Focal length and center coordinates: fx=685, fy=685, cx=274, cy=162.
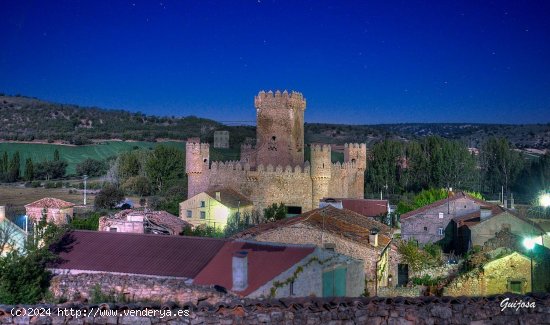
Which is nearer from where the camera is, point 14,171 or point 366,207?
point 366,207

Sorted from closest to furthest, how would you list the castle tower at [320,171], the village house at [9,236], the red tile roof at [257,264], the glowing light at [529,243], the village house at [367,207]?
the red tile roof at [257,264] < the village house at [9,236] < the glowing light at [529,243] < the village house at [367,207] < the castle tower at [320,171]

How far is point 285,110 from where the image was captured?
130ft

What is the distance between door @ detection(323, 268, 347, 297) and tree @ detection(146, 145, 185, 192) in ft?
119

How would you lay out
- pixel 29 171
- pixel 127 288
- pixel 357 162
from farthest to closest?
pixel 29 171, pixel 357 162, pixel 127 288

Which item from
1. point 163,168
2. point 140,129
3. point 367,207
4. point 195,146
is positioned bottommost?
point 367,207

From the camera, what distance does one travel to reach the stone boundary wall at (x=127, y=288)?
11.1m

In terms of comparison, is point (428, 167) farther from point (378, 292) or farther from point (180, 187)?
point (378, 292)

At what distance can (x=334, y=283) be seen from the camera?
14.1 meters

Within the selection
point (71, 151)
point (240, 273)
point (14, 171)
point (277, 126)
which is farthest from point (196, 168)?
point (71, 151)

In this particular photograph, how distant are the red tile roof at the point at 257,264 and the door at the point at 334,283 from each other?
71 cm

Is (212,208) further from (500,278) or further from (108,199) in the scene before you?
(500,278)

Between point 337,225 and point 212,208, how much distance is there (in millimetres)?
11604

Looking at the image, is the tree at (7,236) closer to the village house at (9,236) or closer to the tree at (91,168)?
the village house at (9,236)

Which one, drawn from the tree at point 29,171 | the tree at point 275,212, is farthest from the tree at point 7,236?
the tree at point 29,171
